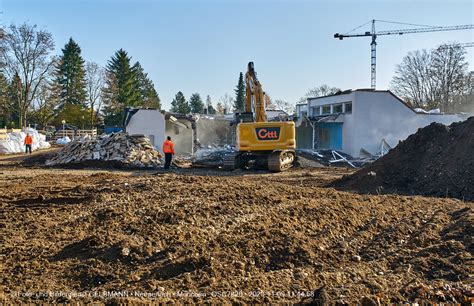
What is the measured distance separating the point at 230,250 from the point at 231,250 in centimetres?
2

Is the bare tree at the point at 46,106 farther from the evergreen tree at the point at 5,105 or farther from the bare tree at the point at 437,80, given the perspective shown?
the bare tree at the point at 437,80

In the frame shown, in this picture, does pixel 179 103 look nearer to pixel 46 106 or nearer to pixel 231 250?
pixel 46 106

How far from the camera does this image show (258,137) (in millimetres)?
18375

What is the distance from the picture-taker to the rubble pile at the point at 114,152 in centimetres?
2095

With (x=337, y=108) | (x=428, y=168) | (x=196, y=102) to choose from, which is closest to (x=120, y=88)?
(x=196, y=102)

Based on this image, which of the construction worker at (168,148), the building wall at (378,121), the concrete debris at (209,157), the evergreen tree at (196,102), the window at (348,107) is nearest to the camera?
the construction worker at (168,148)

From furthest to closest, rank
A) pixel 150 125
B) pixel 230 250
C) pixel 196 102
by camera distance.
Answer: pixel 196 102 < pixel 150 125 < pixel 230 250

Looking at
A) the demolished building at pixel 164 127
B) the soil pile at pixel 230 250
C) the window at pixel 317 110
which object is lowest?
the soil pile at pixel 230 250

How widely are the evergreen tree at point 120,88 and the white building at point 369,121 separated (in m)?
32.2

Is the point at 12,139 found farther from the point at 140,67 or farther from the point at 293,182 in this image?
the point at 140,67

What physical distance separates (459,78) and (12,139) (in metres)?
47.7

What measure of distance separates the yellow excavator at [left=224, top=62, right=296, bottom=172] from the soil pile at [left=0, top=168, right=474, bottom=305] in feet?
30.9

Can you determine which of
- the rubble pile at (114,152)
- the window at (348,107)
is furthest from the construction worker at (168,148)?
the window at (348,107)

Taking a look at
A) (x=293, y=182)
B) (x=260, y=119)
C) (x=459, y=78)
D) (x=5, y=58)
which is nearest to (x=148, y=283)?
(x=293, y=182)
